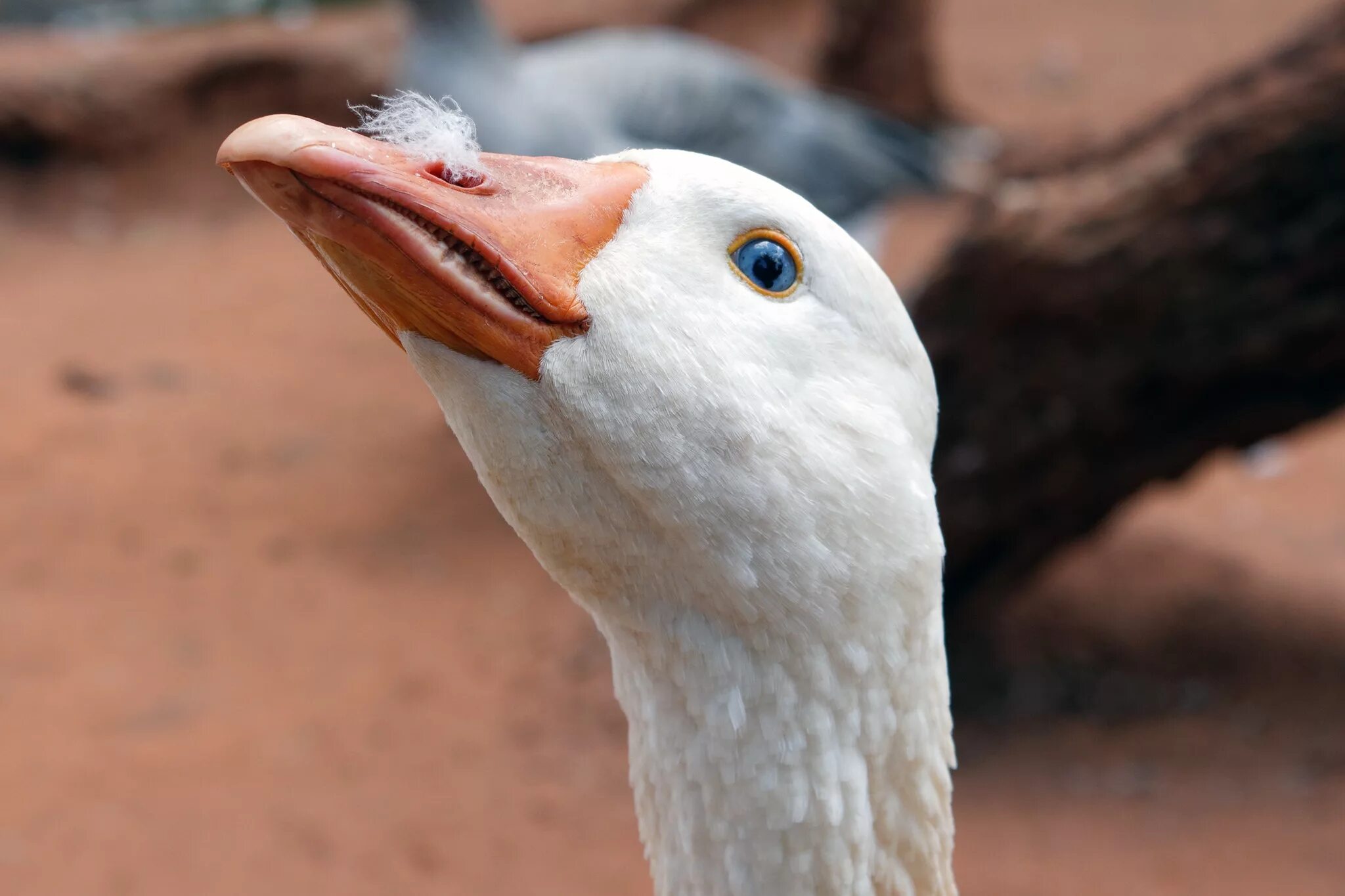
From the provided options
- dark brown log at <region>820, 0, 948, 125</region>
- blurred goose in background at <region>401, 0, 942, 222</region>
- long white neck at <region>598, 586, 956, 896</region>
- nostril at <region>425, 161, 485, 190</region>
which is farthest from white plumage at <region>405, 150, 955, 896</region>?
dark brown log at <region>820, 0, 948, 125</region>

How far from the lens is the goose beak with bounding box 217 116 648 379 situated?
1.04 meters

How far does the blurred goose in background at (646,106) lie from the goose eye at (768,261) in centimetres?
387

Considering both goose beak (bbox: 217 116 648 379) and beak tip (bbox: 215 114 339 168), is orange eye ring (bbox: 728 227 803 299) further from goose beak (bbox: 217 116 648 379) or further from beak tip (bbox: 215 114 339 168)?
beak tip (bbox: 215 114 339 168)

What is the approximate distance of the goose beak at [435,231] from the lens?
40.9 inches

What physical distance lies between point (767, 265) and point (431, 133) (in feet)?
1.20

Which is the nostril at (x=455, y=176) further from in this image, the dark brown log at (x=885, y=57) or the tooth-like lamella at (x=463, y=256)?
the dark brown log at (x=885, y=57)

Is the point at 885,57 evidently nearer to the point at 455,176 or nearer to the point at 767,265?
the point at 767,265

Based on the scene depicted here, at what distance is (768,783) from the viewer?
133cm

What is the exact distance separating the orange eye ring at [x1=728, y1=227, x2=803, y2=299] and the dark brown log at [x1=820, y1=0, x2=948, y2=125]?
6970 millimetres

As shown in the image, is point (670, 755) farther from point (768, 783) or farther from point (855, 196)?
point (855, 196)

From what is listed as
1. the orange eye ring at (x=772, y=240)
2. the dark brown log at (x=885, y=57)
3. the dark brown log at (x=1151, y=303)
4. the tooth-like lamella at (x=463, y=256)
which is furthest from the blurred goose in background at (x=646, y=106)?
the tooth-like lamella at (x=463, y=256)

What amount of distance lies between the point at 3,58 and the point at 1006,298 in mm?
8128

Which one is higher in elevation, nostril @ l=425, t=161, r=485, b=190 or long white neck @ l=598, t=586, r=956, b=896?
nostril @ l=425, t=161, r=485, b=190

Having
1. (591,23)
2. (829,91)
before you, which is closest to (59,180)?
(591,23)
